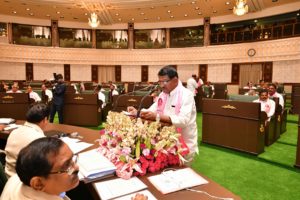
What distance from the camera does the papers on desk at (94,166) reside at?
159 cm

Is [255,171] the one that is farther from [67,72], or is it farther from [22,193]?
[67,72]

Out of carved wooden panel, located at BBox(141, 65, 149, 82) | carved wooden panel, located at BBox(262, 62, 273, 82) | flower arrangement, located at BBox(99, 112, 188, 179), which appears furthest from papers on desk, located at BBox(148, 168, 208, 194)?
carved wooden panel, located at BBox(141, 65, 149, 82)

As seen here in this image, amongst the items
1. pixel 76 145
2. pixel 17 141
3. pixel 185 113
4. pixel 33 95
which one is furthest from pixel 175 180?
pixel 33 95

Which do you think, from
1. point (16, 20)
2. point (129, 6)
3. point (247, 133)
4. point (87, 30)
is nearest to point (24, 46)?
point (16, 20)

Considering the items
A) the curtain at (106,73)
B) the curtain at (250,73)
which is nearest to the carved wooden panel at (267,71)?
the curtain at (250,73)

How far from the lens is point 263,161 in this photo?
158 inches

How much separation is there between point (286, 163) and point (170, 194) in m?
3.38

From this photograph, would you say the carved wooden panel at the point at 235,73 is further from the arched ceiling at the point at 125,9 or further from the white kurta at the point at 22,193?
the white kurta at the point at 22,193

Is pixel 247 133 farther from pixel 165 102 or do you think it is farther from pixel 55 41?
pixel 55 41

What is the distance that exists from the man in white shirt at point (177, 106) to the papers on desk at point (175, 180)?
0.58 metres

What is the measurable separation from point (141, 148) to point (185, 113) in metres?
0.76

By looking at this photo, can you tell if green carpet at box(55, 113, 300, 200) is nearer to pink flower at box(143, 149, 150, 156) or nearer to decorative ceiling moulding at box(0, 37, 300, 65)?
pink flower at box(143, 149, 150, 156)

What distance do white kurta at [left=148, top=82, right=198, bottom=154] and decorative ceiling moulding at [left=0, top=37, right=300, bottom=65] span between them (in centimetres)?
1253

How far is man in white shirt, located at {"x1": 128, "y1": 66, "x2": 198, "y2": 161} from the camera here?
2.20 metres
